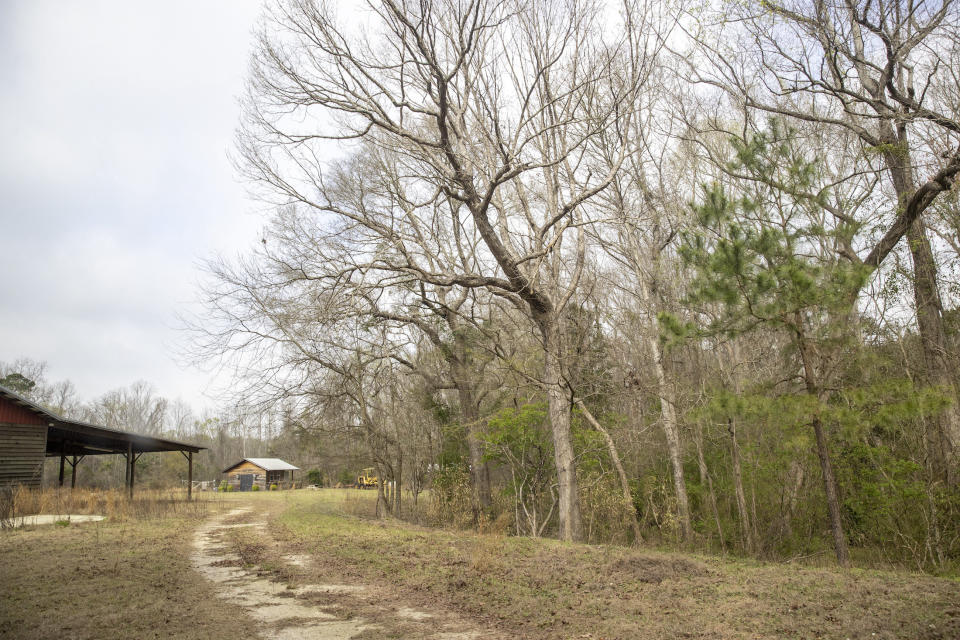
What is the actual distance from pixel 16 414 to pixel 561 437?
16189mm

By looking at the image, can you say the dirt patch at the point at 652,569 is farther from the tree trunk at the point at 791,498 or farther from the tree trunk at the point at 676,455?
the tree trunk at the point at 676,455

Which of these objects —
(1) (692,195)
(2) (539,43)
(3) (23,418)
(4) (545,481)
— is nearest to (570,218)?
(2) (539,43)

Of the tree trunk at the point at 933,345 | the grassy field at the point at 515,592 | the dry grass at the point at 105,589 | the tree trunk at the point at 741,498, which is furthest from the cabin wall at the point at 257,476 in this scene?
the tree trunk at the point at 933,345

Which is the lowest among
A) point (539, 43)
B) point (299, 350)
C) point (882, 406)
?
point (882, 406)

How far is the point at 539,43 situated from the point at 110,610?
35.3 ft

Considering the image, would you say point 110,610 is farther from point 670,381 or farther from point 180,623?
point 670,381

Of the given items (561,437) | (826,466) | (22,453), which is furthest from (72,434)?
(826,466)

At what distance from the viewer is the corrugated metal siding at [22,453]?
1598 cm

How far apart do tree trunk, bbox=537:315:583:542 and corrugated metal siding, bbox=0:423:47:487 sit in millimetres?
15863

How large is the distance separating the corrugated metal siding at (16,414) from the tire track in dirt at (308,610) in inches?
501

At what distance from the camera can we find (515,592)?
5.81 m

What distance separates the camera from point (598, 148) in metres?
14.0

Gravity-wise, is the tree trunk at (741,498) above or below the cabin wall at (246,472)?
above

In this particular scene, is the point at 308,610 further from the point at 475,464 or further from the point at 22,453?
the point at 22,453
